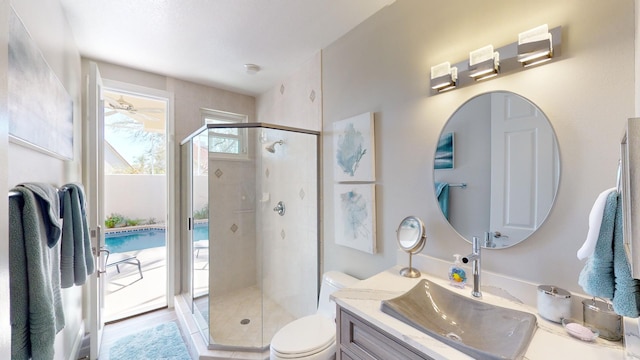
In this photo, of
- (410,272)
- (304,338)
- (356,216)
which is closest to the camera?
(410,272)

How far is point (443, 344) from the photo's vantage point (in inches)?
33.6

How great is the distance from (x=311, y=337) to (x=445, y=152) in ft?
4.39

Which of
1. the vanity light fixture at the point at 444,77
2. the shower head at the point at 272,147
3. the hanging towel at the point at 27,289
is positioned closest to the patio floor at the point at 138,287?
the shower head at the point at 272,147

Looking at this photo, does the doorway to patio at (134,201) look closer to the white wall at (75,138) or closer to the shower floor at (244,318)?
the shower floor at (244,318)

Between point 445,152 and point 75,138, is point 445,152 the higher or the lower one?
the lower one

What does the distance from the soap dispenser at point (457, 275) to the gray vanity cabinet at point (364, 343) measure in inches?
19.8

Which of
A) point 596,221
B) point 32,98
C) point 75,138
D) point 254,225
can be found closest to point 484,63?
point 596,221

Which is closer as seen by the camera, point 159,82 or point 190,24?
point 190,24

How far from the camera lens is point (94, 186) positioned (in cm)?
183

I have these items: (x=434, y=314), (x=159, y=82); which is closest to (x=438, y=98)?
(x=434, y=314)

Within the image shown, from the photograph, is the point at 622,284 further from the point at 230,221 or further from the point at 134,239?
the point at 134,239

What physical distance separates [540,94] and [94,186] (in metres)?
2.67

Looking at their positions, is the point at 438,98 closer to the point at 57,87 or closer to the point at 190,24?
the point at 190,24

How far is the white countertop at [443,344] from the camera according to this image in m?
0.80
